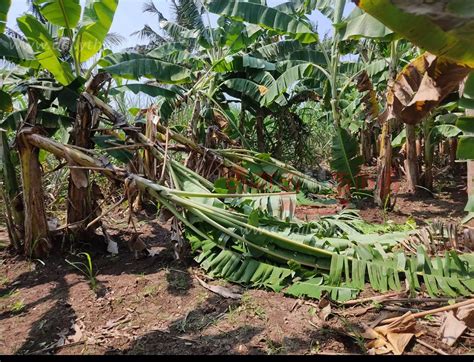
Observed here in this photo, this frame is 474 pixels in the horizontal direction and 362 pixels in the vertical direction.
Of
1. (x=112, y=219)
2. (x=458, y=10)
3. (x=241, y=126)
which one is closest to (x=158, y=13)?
(x=241, y=126)

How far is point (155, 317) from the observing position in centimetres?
276

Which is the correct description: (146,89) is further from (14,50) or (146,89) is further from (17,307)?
(17,307)

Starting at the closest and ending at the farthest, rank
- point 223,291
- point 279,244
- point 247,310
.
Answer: point 247,310 < point 223,291 < point 279,244

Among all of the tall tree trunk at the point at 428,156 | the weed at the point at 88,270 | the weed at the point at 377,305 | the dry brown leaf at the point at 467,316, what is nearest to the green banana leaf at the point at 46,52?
the weed at the point at 88,270

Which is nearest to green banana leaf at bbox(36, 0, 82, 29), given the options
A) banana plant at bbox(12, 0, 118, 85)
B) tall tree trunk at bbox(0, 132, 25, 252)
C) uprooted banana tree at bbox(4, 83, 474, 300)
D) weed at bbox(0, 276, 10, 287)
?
banana plant at bbox(12, 0, 118, 85)

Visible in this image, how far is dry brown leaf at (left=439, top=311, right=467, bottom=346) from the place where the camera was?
2127mm

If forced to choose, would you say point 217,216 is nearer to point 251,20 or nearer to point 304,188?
point 304,188

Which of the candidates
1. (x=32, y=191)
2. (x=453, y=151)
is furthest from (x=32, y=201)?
(x=453, y=151)

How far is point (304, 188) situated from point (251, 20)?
3.50 m

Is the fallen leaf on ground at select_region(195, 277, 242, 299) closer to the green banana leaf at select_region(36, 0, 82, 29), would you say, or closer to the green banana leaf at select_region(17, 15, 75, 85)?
the green banana leaf at select_region(17, 15, 75, 85)

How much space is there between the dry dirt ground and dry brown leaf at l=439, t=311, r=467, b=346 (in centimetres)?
5

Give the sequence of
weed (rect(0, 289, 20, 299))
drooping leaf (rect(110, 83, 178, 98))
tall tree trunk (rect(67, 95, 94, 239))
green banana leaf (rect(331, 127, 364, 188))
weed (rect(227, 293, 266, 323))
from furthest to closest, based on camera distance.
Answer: green banana leaf (rect(331, 127, 364, 188)) < drooping leaf (rect(110, 83, 178, 98)) < tall tree trunk (rect(67, 95, 94, 239)) < weed (rect(0, 289, 20, 299)) < weed (rect(227, 293, 266, 323))

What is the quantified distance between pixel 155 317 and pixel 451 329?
206 centimetres

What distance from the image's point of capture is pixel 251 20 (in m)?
6.83
